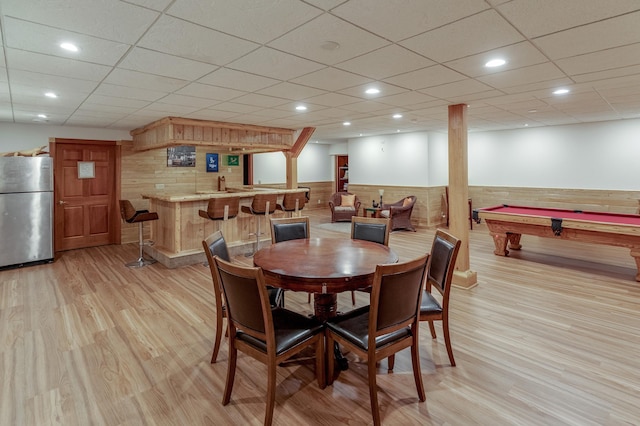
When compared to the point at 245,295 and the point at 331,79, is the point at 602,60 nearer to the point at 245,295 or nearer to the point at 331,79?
the point at 331,79

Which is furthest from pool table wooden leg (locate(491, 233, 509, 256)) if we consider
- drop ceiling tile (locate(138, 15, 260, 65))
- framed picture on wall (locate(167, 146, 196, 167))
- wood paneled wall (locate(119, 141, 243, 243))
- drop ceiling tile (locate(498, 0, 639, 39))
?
framed picture on wall (locate(167, 146, 196, 167))

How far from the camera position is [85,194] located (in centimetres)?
652

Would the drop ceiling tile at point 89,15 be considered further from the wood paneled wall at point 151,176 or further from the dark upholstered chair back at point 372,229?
the wood paneled wall at point 151,176

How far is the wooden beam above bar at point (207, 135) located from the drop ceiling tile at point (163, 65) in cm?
238

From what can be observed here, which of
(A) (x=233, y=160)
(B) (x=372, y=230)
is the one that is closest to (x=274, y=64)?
(B) (x=372, y=230)

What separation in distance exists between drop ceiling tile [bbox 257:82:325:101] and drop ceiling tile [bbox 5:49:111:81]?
58.7 inches

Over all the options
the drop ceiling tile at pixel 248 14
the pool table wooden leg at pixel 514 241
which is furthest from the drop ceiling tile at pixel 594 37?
the pool table wooden leg at pixel 514 241

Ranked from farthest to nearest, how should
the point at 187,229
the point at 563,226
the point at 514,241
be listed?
1. the point at 514,241
2. the point at 187,229
3. the point at 563,226

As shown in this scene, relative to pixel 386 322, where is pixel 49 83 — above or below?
above

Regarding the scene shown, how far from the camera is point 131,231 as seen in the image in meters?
6.95

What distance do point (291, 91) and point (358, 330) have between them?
2681mm

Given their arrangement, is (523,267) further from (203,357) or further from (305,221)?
(203,357)

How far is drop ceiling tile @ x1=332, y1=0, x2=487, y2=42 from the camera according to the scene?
182 cm

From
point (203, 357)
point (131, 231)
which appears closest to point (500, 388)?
point (203, 357)
